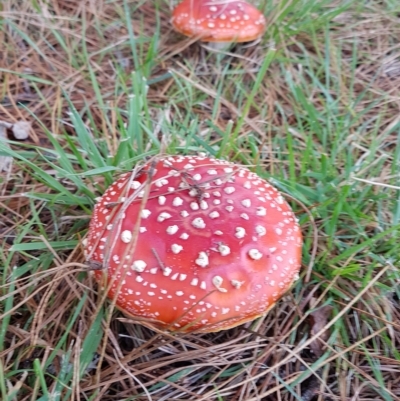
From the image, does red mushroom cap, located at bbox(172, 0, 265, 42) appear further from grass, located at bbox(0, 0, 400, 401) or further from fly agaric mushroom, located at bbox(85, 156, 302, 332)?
fly agaric mushroom, located at bbox(85, 156, 302, 332)

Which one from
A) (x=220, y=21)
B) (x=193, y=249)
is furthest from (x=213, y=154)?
(x=220, y=21)

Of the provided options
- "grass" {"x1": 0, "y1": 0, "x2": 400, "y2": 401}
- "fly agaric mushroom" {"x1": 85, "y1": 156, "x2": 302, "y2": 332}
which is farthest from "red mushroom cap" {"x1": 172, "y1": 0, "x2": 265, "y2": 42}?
"fly agaric mushroom" {"x1": 85, "y1": 156, "x2": 302, "y2": 332}

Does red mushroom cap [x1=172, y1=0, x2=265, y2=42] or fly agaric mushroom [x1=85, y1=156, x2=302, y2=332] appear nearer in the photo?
fly agaric mushroom [x1=85, y1=156, x2=302, y2=332]

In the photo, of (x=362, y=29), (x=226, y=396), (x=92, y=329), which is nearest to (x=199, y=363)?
(x=226, y=396)

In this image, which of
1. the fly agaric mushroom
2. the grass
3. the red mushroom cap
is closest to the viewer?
the fly agaric mushroom

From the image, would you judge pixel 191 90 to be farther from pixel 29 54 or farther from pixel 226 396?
pixel 226 396

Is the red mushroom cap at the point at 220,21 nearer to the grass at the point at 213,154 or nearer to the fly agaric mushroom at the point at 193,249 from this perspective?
the grass at the point at 213,154
